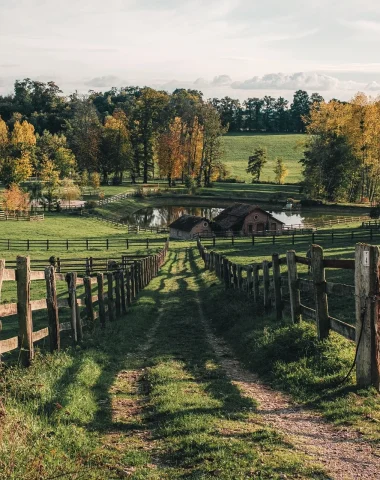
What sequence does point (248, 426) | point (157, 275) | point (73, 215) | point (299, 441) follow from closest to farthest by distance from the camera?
point (299, 441) → point (248, 426) → point (157, 275) → point (73, 215)

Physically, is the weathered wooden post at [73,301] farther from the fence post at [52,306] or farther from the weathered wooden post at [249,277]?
the weathered wooden post at [249,277]

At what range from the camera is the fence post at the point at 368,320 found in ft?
26.2

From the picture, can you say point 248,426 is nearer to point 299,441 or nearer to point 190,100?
point 299,441

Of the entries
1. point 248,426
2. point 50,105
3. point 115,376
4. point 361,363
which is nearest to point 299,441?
point 248,426

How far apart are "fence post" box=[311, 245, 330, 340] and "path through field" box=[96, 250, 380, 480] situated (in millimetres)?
1617

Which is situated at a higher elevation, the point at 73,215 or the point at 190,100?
the point at 190,100

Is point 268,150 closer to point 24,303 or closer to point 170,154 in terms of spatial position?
point 170,154

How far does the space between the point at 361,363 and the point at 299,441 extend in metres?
2.08

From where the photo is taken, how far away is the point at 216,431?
6.85 m

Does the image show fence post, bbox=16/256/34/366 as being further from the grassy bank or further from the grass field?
the grass field

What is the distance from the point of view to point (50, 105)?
16588 centimetres

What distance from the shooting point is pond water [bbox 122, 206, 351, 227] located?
273 feet

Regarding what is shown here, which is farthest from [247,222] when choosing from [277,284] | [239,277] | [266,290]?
[277,284]

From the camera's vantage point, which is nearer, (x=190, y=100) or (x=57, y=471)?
(x=57, y=471)
